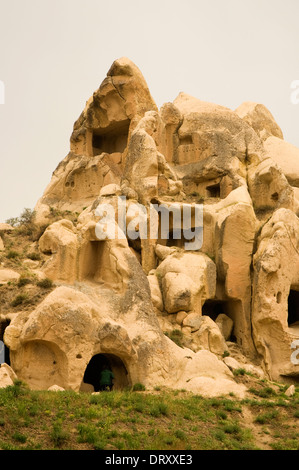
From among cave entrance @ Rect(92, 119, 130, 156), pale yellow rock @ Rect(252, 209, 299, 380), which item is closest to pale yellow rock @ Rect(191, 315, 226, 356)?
pale yellow rock @ Rect(252, 209, 299, 380)

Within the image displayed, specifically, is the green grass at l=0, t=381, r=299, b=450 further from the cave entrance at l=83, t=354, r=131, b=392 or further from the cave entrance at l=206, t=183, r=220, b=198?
the cave entrance at l=206, t=183, r=220, b=198

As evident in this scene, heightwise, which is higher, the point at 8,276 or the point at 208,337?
the point at 8,276

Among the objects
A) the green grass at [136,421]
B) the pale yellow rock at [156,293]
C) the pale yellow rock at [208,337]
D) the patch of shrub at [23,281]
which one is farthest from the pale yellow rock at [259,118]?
the green grass at [136,421]

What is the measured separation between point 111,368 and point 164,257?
31.0ft

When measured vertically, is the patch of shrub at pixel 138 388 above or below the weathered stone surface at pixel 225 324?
below

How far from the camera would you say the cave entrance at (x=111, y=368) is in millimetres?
21578

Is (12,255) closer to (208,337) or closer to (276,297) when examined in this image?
(208,337)

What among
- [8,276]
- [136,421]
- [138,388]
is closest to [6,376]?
[136,421]

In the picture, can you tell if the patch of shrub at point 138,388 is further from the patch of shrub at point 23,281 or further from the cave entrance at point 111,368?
the patch of shrub at point 23,281

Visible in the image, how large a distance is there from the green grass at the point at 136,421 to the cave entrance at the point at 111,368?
68.3 inches

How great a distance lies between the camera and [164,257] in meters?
30.6

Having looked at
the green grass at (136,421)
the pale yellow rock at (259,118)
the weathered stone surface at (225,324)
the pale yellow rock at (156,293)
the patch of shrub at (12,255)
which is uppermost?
the pale yellow rock at (259,118)

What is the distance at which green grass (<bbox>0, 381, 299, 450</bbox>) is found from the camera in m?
Result: 14.3
